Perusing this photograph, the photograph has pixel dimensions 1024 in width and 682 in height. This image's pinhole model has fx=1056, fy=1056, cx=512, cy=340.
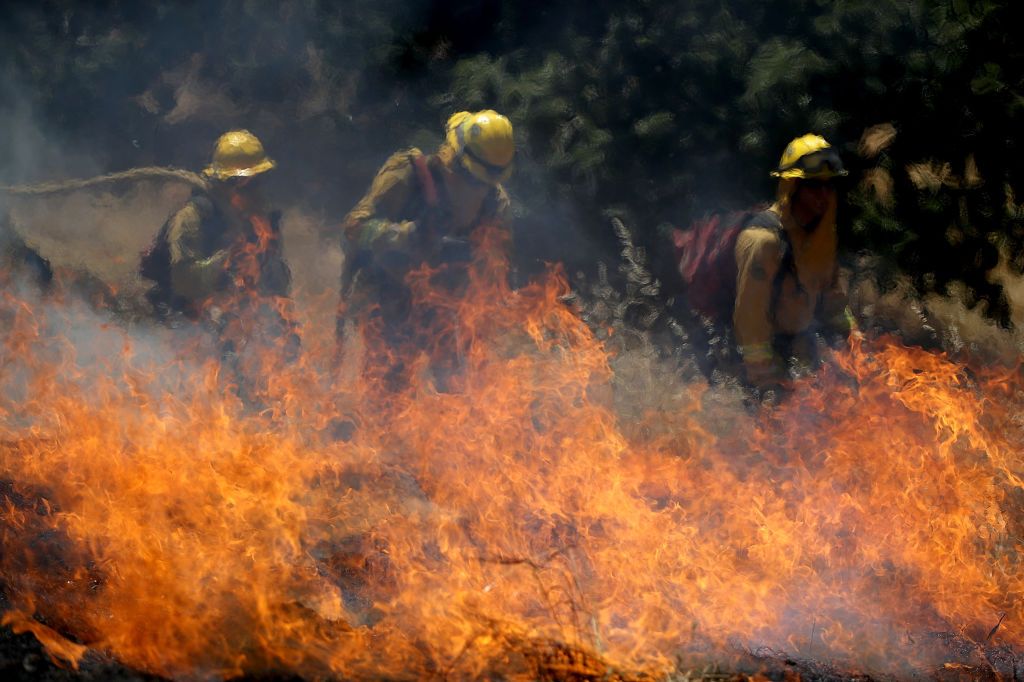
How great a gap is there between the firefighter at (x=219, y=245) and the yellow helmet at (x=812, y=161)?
142 inches

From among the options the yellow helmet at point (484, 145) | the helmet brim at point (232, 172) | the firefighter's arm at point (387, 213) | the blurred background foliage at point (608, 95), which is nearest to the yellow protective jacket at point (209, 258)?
the helmet brim at point (232, 172)

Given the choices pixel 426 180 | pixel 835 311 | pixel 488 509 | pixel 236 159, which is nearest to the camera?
pixel 488 509

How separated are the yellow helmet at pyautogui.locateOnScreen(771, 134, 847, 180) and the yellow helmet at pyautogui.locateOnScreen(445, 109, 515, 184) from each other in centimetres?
183

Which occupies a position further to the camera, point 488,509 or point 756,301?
point 756,301

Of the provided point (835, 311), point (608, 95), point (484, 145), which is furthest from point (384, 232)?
point (608, 95)

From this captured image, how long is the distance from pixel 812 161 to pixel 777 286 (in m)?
0.71

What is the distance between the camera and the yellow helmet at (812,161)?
581 cm

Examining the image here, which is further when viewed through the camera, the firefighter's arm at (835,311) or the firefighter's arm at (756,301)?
the firefighter's arm at (835,311)

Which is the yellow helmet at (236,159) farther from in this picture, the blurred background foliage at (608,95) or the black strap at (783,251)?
the black strap at (783,251)

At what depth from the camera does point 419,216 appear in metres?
6.86

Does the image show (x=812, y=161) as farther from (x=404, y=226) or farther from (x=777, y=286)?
(x=404, y=226)

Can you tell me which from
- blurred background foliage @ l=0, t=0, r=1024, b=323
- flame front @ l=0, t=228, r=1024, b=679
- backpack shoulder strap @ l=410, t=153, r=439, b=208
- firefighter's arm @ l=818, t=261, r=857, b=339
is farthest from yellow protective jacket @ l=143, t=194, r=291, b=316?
firefighter's arm @ l=818, t=261, r=857, b=339

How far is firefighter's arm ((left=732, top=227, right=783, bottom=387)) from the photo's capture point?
230 inches

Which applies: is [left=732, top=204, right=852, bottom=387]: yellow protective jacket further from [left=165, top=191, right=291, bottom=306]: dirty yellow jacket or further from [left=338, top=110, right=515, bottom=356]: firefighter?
[left=165, top=191, right=291, bottom=306]: dirty yellow jacket
